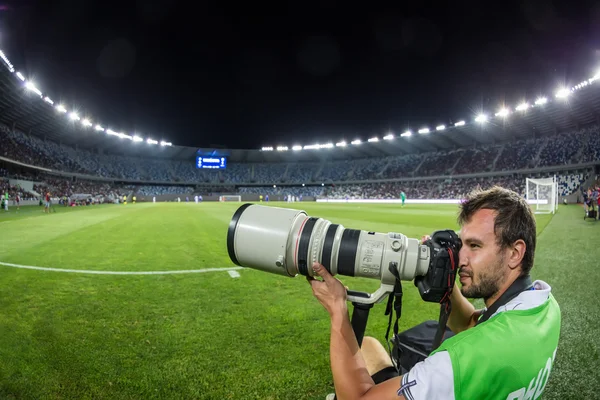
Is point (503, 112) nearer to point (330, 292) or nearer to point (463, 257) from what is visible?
point (463, 257)

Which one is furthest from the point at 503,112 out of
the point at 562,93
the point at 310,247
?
the point at 310,247

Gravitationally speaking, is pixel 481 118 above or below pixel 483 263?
above

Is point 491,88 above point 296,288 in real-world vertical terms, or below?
above

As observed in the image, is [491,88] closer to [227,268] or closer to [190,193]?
[227,268]

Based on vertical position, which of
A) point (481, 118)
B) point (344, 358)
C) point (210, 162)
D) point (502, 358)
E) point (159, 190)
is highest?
point (481, 118)

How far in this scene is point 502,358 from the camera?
3.85 feet

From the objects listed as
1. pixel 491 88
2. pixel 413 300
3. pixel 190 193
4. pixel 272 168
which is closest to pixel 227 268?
pixel 413 300

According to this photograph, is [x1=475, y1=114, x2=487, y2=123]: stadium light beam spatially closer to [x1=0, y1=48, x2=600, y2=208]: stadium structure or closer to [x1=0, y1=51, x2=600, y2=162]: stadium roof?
[x1=0, y1=51, x2=600, y2=162]: stadium roof

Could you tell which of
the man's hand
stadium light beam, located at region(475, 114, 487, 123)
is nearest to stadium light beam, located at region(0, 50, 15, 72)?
the man's hand

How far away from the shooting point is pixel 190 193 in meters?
81.1

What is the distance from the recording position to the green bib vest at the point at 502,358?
1.15 m

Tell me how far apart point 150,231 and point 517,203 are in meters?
12.4

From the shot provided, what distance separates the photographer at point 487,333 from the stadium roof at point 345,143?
4235cm

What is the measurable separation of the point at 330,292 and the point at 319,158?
293 ft
